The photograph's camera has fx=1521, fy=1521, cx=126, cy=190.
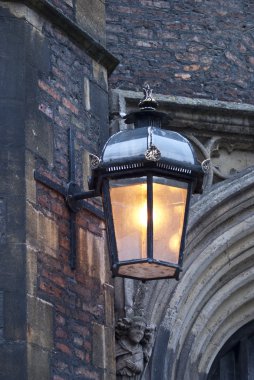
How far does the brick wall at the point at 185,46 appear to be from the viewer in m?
8.54

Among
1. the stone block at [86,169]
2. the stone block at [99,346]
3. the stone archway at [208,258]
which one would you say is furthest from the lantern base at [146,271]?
the stone archway at [208,258]

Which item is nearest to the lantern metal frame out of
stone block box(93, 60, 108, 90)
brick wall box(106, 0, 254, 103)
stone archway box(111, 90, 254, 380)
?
stone block box(93, 60, 108, 90)

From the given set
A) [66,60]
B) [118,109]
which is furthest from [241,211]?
[66,60]

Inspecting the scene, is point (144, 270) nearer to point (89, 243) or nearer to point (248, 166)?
point (89, 243)

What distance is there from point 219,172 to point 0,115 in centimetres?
198

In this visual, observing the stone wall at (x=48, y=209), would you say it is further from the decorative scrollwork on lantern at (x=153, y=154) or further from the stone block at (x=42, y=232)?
the decorative scrollwork on lantern at (x=153, y=154)

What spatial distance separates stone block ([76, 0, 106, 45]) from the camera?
25.1 ft

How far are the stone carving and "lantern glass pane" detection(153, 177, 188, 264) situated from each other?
3.63ft

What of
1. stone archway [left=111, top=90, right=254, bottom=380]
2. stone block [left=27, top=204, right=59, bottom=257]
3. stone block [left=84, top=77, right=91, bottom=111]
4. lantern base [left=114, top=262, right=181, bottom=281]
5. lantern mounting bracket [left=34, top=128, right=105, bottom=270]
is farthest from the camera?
stone archway [left=111, top=90, right=254, bottom=380]

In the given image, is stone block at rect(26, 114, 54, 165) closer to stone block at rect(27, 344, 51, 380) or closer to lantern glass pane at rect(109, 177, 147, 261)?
lantern glass pane at rect(109, 177, 147, 261)

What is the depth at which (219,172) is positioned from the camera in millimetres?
8453

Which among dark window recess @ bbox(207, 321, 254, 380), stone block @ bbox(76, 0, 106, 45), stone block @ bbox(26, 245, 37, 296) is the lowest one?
stone block @ bbox(26, 245, 37, 296)

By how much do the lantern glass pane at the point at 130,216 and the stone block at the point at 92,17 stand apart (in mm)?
1365

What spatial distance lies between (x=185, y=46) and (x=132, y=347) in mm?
2043
